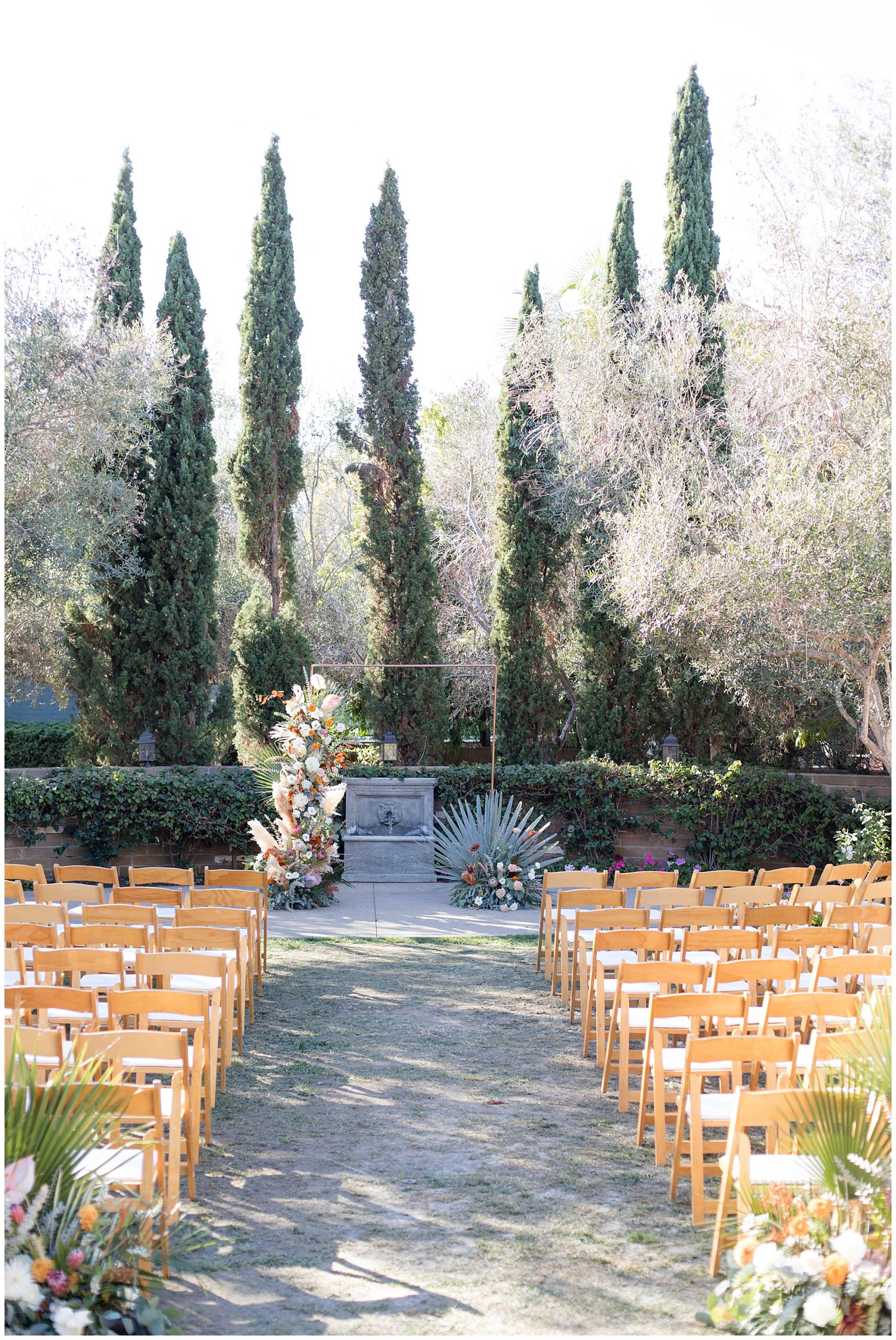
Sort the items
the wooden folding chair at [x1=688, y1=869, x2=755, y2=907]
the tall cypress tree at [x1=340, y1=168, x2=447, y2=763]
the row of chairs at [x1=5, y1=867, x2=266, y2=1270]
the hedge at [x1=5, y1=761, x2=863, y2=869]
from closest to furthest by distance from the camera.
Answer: the row of chairs at [x1=5, y1=867, x2=266, y2=1270] → the wooden folding chair at [x1=688, y1=869, x2=755, y2=907] → the hedge at [x1=5, y1=761, x2=863, y2=869] → the tall cypress tree at [x1=340, y1=168, x2=447, y2=763]

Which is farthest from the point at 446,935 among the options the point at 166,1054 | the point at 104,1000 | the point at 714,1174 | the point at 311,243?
the point at 311,243

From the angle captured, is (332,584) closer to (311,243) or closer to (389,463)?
(389,463)

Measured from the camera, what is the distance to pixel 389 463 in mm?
18031

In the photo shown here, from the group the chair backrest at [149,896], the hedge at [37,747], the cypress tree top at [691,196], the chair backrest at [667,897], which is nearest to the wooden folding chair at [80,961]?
the chair backrest at [149,896]

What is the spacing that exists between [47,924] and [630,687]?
11196 mm

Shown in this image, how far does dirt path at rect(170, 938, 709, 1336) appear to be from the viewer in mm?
3750

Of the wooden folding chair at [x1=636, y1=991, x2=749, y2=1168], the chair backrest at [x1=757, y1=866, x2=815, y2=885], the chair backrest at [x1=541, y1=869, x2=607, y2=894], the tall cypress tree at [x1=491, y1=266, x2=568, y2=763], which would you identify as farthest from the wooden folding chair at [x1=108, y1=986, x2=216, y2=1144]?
the tall cypress tree at [x1=491, y1=266, x2=568, y2=763]

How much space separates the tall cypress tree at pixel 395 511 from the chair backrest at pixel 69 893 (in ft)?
32.3

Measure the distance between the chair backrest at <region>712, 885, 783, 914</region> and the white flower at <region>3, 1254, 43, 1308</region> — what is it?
221 inches

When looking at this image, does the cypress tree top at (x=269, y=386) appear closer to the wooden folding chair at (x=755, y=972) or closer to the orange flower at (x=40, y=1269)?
the wooden folding chair at (x=755, y=972)

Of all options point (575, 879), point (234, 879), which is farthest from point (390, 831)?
point (575, 879)

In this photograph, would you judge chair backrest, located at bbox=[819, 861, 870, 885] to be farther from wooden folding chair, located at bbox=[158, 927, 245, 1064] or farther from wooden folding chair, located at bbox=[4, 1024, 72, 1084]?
wooden folding chair, located at bbox=[4, 1024, 72, 1084]

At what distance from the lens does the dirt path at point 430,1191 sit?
3.75m

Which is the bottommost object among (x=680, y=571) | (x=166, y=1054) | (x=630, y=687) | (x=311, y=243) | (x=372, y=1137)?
(x=372, y=1137)
